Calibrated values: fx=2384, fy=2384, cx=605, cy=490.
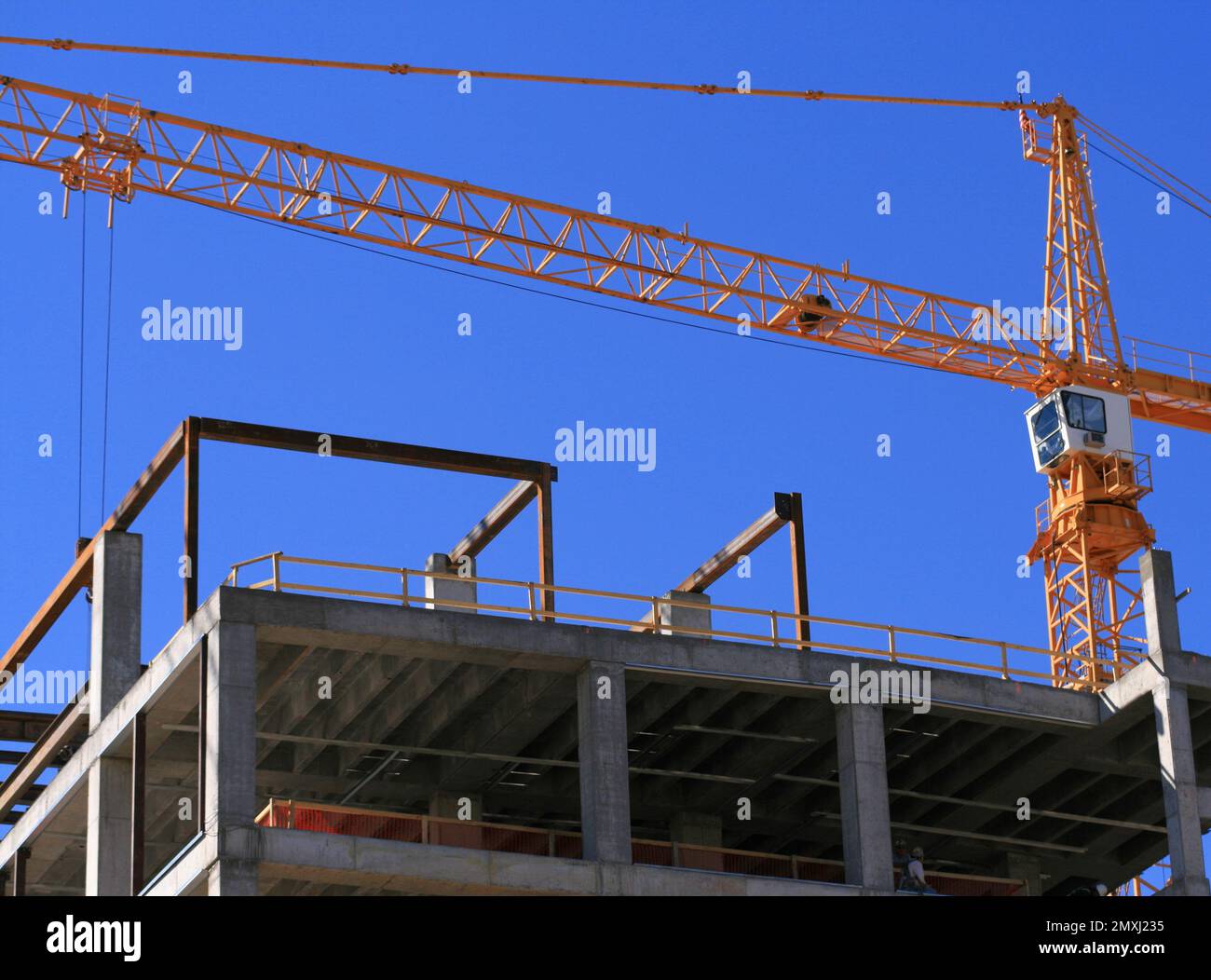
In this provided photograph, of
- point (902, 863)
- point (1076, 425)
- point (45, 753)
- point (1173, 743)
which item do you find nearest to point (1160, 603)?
point (1173, 743)

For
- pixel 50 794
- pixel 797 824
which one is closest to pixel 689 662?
pixel 797 824

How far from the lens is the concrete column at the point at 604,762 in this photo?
39.7 m

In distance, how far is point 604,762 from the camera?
40094 mm

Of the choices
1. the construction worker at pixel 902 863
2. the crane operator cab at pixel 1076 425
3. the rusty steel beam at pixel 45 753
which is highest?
the crane operator cab at pixel 1076 425

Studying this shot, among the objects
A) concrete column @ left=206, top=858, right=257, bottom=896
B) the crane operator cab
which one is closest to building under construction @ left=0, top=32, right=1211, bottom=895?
concrete column @ left=206, top=858, right=257, bottom=896

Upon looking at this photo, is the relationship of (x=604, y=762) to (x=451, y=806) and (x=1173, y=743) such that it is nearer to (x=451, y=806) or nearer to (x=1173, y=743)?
(x=451, y=806)

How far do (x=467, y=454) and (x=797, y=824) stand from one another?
10.0 metres

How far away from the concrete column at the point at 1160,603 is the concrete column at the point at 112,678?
18747 mm

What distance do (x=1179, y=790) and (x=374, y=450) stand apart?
52.4 feet

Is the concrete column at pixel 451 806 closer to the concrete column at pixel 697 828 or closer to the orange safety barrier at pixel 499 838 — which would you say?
the orange safety barrier at pixel 499 838

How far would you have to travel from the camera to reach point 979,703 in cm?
4369

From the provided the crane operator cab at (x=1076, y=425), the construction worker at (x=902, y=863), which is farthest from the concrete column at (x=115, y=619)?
the crane operator cab at (x=1076, y=425)

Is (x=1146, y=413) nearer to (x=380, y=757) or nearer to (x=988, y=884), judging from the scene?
(x=988, y=884)
